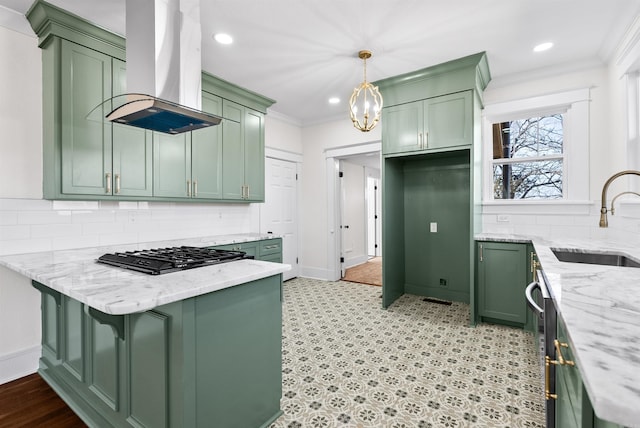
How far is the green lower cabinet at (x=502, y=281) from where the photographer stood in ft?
10.0

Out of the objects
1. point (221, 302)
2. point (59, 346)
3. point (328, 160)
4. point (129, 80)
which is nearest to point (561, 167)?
point (328, 160)

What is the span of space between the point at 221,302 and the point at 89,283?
1.99 feet

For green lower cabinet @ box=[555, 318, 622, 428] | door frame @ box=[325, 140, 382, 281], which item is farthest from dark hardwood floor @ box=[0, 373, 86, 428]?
door frame @ box=[325, 140, 382, 281]

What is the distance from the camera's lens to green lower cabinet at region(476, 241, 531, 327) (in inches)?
120

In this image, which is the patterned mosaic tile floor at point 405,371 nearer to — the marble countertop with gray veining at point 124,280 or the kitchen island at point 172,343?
the kitchen island at point 172,343

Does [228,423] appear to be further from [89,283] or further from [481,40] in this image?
[481,40]

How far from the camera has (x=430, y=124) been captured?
3428 millimetres

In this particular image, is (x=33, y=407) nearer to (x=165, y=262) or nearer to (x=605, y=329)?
(x=165, y=262)

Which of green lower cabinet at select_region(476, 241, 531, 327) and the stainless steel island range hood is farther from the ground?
the stainless steel island range hood

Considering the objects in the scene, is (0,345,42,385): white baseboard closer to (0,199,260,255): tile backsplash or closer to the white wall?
the white wall

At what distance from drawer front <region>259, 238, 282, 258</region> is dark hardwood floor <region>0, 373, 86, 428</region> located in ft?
A: 7.04

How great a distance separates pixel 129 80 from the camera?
2076 mm

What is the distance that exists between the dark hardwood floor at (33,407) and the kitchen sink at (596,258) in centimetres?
348

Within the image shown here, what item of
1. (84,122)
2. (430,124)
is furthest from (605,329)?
(84,122)
